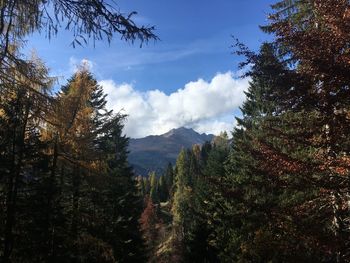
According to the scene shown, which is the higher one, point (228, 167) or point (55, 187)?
point (228, 167)

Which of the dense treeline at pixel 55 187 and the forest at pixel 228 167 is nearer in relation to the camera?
the forest at pixel 228 167

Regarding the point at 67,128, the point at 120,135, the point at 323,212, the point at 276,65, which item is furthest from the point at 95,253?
the point at 120,135

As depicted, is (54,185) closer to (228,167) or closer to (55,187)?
(55,187)

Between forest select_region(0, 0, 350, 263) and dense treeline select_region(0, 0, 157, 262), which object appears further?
dense treeline select_region(0, 0, 157, 262)

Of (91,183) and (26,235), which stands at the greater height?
(91,183)

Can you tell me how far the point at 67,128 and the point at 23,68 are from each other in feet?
38.2

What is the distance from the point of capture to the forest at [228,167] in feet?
25.2

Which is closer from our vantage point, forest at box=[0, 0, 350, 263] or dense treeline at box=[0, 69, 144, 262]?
forest at box=[0, 0, 350, 263]

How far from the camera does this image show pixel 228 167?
1252 inches

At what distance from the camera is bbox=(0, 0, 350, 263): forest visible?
25.2 ft

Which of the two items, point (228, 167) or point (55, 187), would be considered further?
point (228, 167)

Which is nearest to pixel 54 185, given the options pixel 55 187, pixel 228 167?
pixel 55 187

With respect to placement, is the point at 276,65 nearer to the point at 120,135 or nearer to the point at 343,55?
the point at 343,55

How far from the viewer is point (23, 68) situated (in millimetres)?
6543
